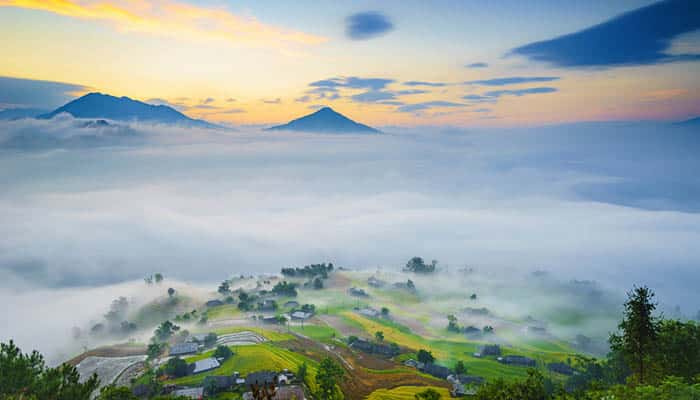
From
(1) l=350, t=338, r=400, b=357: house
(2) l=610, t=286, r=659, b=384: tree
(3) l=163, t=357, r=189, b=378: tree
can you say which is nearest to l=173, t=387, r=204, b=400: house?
(3) l=163, t=357, r=189, b=378: tree

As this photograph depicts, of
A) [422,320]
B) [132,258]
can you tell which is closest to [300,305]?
[422,320]

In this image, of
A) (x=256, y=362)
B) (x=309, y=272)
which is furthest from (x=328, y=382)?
(x=309, y=272)

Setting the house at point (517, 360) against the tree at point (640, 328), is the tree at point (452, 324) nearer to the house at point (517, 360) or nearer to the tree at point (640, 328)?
the house at point (517, 360)

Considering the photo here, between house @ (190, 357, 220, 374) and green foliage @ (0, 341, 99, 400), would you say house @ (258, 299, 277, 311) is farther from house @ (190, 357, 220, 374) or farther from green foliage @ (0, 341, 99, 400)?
green foliage @ (0, 341, 99, 400)

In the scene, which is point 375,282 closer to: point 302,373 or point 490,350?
point 490,350

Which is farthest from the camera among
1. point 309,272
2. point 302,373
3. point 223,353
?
point 309,272

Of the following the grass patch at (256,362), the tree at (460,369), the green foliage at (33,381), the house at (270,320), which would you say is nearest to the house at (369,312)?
the house at (270,320)

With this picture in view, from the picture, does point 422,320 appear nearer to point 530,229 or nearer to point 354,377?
point 354,377
